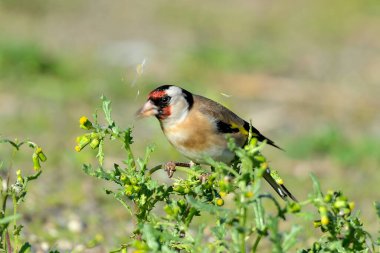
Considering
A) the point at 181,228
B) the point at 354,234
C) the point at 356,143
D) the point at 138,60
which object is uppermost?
the point at 138,60

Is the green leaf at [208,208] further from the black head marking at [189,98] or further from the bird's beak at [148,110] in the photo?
the black head marking at [189,98]

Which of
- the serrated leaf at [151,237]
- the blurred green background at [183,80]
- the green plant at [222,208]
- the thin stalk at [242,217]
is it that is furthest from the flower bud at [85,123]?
the blurred green background at [183,80]

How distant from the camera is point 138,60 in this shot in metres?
11.3

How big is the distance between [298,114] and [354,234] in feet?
20.4

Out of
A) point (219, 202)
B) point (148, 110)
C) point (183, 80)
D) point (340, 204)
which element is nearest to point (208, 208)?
point (219, 202)

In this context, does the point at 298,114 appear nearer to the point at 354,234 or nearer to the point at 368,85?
the point at 368,85

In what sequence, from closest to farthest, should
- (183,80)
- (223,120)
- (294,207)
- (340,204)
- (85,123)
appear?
(294,207) → (340,204) → (85,123) → (223,120) → (183,80)

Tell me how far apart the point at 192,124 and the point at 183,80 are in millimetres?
5729

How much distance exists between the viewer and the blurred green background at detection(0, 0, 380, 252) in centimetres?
658

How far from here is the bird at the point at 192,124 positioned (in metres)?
4.63

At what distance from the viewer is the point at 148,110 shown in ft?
15.2

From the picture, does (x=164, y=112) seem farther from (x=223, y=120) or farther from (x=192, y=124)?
(x=223, y=120)

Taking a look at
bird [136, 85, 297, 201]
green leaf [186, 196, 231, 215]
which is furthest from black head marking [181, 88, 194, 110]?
green leaf [186, 196, 231, 215]

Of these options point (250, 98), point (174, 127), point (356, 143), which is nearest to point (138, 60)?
point (250, 98)
